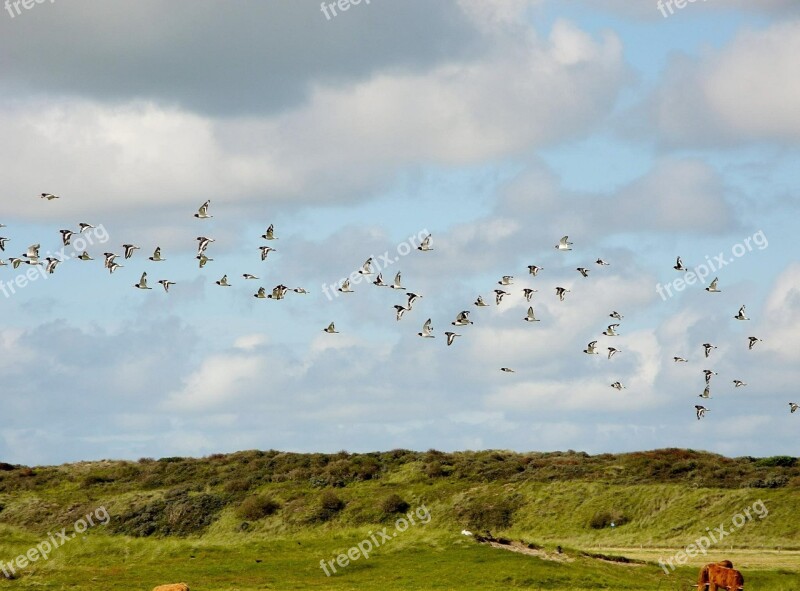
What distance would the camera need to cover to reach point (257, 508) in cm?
8944

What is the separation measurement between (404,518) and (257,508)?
11367mm

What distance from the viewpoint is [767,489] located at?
8362cm

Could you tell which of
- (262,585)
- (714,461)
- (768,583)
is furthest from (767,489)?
(262,585)

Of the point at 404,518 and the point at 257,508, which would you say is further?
the point at 257,508

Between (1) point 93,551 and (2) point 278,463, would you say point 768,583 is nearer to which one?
(1) point 93,551

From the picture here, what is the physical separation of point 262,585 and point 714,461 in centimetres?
5238
